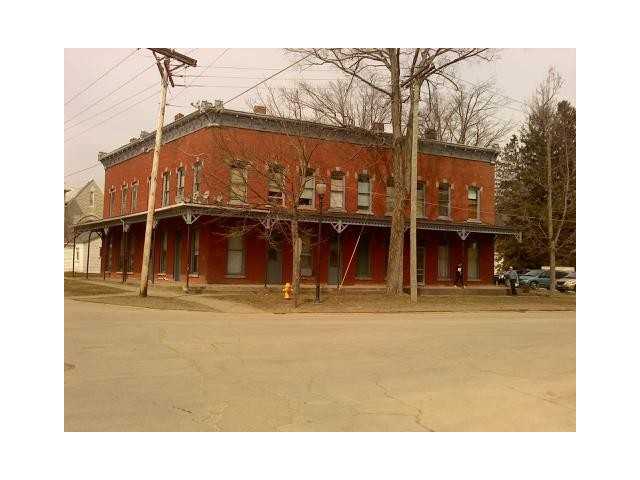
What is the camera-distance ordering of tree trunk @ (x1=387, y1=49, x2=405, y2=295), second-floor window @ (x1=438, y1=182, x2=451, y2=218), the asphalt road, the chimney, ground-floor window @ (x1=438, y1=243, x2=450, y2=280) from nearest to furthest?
the asphalt road < tree trunk @ (x1=387, y1=49, x2=405, y2=295) < the chimney < second-floor window @ (x1=438, y1=182, x2=451, y2=218) < ground-floor window @ (x1=438, y1=243, x2=450, y2=280)

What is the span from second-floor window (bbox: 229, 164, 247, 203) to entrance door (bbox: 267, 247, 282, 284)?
11.1ft

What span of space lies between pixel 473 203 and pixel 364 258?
7959mm

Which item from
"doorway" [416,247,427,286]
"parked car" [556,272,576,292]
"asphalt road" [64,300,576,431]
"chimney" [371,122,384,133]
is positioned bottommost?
"parked car" [556,272,576,292]

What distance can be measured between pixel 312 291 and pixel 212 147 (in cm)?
766

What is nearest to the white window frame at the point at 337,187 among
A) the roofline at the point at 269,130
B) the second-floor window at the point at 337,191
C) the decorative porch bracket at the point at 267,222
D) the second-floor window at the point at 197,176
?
the second-floor window at the point at 337,191

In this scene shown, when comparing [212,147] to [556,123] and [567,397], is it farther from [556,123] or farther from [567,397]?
[567,397]

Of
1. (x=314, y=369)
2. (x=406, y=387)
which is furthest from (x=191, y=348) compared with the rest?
(x=406, y=387)

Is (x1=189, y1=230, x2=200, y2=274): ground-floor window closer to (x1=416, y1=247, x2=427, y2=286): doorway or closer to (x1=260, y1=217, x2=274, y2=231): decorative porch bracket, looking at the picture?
(x1=260, y1=217, x2=274, y2=231): decorative porch bracket

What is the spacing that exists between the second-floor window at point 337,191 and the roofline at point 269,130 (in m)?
1.85

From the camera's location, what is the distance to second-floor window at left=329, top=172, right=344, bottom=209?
29.6m

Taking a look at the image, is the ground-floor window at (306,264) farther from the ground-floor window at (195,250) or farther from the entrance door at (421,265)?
the entrance door at (421,265)

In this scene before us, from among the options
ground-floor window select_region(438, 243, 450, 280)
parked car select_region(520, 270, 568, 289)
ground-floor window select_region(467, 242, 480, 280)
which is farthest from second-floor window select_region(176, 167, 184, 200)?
parked car select_region(520, 270, 568, 289)

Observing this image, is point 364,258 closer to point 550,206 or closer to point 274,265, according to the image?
point 274,265

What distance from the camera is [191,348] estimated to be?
11.0 meters
